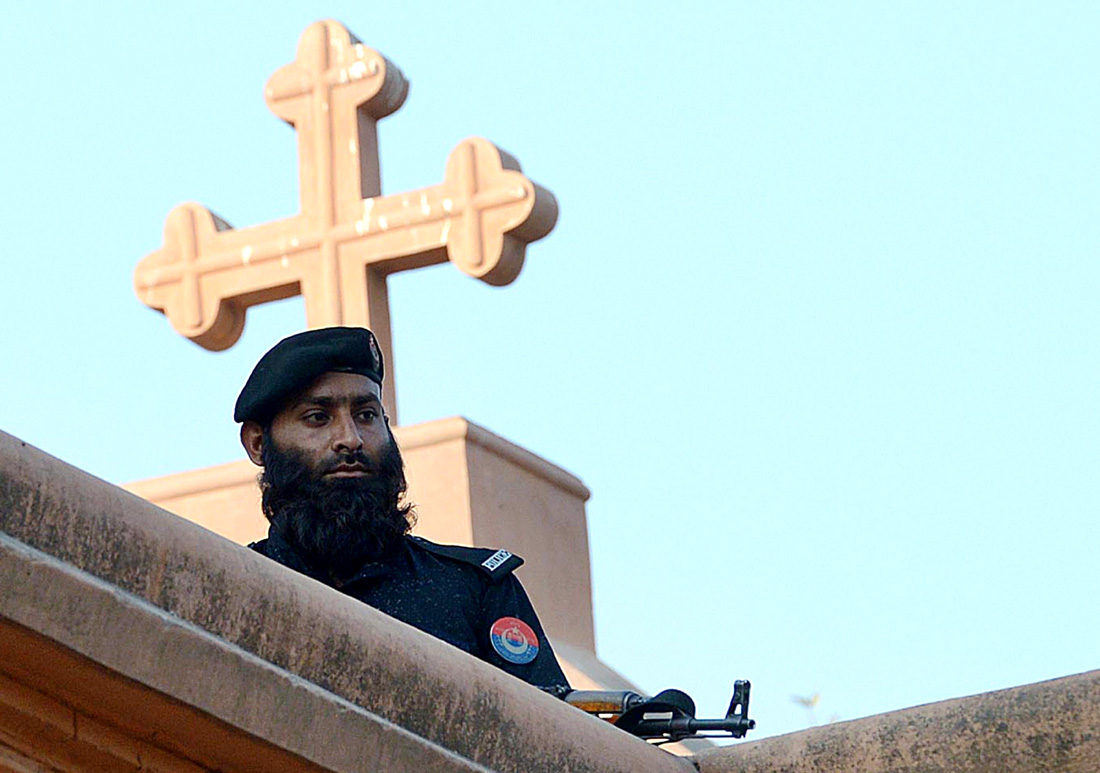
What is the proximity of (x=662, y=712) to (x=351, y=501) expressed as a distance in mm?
1336

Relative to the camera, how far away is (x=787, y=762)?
3.54 m

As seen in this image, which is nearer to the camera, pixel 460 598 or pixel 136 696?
pixel 136 696

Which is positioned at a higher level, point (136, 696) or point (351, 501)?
point (351, 501)

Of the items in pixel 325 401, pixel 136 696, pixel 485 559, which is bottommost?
pixel 136 696

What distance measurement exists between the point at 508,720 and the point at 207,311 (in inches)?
196

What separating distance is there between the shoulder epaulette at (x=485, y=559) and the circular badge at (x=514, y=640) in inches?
6.6

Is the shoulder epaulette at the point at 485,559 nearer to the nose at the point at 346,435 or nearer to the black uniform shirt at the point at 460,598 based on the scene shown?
the black uniform shirt at the point at 460,598

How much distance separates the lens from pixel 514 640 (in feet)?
14.8

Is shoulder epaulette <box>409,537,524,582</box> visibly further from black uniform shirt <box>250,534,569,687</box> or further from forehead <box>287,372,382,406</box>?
forehead <box>287,372,382,406</box>

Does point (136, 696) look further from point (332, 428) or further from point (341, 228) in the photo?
point (341, 228)

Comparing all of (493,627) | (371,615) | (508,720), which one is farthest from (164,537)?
(493,627)

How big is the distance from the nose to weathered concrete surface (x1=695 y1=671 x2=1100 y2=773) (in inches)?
64.3

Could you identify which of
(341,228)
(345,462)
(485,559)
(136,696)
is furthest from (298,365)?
(341,228)

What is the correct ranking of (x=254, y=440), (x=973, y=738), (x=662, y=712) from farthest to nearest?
(x=254, y=440)
(x=662, y=712)
(x=973, y=738)
